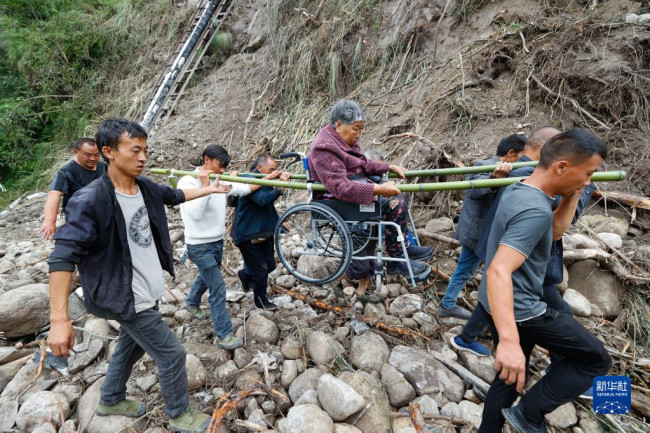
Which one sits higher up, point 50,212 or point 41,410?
point 50,212

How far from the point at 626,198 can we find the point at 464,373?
3.06 m

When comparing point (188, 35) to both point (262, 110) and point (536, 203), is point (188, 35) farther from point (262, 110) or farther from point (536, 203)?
point (536, 203)

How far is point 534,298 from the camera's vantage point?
5.98ft

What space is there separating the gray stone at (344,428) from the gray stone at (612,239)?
3.30m

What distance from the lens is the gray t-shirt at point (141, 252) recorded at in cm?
196

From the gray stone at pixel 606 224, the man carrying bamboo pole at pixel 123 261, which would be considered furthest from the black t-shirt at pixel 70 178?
the gray stone at pixel 606 224

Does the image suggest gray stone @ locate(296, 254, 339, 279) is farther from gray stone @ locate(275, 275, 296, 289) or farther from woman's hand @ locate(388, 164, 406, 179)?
woman's hand @ locate(388, 164, 406, 179)

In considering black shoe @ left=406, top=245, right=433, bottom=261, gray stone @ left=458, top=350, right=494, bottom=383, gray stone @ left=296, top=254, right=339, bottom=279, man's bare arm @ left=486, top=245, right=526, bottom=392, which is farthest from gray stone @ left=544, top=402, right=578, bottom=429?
gray stone @ left=296, top=254, right=339, bottom=279

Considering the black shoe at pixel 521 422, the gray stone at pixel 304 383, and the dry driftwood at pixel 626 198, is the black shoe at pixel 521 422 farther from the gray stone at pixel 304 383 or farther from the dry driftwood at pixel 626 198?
the dry driftwood at pixel 626 198

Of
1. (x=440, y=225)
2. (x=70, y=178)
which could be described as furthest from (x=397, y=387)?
(x=70, y=178)

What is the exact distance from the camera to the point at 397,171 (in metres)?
3.15

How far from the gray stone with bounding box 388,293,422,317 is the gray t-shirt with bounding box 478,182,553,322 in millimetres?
1585

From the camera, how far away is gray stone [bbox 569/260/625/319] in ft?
10.8

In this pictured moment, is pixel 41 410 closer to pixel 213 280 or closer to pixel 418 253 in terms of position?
pixel 213 280
